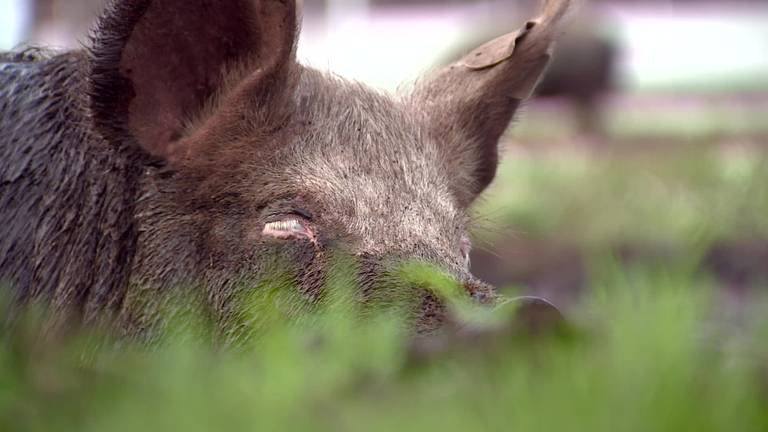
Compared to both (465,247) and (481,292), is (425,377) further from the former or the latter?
(465,247)

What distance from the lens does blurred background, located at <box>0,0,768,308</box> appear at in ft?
24.3

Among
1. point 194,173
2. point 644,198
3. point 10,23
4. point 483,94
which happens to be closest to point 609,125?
point 644,198

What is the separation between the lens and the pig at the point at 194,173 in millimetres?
3336

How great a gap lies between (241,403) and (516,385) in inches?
17.5

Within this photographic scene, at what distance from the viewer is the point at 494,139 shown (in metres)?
4.38

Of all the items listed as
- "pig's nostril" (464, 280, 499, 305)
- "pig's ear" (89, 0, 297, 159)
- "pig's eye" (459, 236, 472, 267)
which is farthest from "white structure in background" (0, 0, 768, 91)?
"pig's nostril" (464, 280, 499, 305)

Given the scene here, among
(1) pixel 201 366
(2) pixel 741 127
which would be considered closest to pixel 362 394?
(1) pixel 201 366

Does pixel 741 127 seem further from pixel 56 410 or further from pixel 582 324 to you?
pixel 56 410

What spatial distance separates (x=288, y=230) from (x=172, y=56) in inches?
26.1

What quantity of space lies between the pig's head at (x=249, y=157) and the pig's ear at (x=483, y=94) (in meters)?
0.41

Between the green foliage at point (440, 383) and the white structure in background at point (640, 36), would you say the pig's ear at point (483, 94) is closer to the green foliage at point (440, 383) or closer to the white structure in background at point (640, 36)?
the green foliage at point (440, 383)

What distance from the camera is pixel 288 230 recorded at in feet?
10.9

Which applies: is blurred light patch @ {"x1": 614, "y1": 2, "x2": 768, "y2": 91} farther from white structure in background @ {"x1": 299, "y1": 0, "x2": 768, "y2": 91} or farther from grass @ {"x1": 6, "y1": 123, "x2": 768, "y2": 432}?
grass @ {"x1": 6, "y1": 123, "x2": 768, "y2": 432}

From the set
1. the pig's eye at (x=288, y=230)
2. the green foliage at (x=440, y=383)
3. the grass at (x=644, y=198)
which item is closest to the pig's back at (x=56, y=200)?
the pig's eye at (x=288, y=230)
